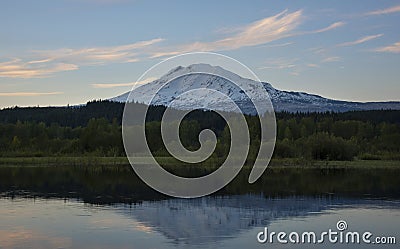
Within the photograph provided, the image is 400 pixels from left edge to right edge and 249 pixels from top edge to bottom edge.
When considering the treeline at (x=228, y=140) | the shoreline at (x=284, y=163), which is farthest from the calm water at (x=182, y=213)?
the treeline at (x=228, y=140)

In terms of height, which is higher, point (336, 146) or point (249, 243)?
point (336, 146)

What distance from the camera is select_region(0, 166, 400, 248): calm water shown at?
16.8 metres

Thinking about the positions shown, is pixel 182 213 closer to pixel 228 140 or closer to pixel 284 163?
pixel 284 163

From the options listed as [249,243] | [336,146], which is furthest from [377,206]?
[336,146]

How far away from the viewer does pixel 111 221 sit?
2009cm

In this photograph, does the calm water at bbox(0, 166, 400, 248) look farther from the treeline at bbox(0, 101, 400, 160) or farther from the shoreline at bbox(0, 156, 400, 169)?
the treeline at bbox(0, 101, 400, 160)

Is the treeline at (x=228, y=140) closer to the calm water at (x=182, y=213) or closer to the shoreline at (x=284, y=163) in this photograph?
the shoreline at (x=284, y=163)

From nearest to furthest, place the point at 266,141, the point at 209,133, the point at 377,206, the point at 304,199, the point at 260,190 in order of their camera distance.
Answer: the point at 377,206, the point at 304,199, the point at 260,190, the point at 266,141, the point at 209,133

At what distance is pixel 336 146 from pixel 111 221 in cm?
4181

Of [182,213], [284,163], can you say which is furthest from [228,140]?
[182,213]

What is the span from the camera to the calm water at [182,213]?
16844mm

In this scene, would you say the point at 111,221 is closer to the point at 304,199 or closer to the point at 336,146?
the point at 304,199

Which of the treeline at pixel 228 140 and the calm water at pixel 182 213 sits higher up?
the treeline at pixel 228 140

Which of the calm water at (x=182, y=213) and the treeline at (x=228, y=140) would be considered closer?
the calm water at (x=182, y=213)
